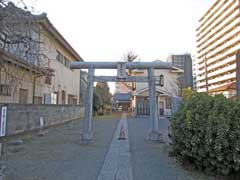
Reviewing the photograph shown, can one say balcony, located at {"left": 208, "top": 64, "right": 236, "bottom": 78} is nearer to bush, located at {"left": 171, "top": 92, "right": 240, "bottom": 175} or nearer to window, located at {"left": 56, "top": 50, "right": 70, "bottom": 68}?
window, located at {"left": 56, "top": 50, "right": 70, "bottom": 68}

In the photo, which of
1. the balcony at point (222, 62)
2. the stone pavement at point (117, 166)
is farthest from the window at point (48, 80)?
the balcony at point (222, 62)

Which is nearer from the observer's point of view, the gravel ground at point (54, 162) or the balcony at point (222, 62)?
the gravel ground at point (54, 162)

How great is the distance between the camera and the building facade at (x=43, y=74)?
33.9 feet

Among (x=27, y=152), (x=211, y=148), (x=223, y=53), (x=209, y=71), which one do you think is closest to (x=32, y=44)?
(x=27, y=152)

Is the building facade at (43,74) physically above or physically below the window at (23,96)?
above

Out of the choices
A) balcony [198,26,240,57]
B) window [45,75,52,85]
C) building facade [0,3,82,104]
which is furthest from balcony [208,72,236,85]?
window [45,75,52,85]

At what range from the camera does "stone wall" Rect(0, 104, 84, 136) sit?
447 inches

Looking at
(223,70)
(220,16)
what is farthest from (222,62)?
(220,16)

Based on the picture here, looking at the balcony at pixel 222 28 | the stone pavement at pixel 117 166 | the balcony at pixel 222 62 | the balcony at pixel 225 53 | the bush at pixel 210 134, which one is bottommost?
the stone pavement at pixel 117 166

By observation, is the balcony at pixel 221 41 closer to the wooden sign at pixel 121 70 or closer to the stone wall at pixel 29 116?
the stone wall at pixel 29 116

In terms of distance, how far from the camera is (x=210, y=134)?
18.2 feet

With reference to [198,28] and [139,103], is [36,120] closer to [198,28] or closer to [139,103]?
[139,103]

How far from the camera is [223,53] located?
70812mm

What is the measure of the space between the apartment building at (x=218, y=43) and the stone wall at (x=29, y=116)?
44406 millimetres
